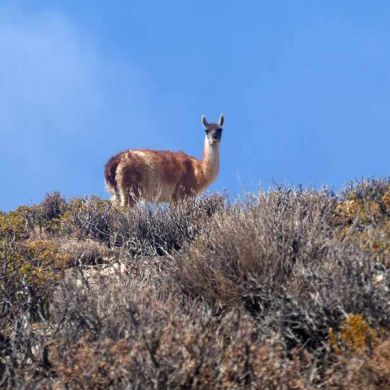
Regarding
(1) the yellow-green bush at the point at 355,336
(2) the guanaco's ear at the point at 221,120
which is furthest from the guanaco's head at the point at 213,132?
(1) the yellow-green bush at the point at 355,336

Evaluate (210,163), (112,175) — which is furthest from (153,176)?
(210,163)

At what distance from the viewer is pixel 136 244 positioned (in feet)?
30.5

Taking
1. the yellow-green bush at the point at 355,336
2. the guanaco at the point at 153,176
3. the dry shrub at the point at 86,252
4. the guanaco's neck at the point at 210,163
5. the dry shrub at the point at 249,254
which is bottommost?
the yellow-green bush at the point at 355,336

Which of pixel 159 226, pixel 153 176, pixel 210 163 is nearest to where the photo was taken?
pixel 159 226

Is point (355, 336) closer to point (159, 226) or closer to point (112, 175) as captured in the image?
point (159, 226)

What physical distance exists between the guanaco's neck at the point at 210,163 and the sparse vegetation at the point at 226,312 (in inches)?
268

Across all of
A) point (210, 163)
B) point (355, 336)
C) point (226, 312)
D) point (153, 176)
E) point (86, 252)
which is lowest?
point (355, 336)

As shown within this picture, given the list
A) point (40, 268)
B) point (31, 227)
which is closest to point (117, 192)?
point (31, 227)

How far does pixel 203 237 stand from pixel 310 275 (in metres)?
1.78

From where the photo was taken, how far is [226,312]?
249 inches

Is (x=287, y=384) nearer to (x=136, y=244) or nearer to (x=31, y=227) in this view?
(x=136, y=244)

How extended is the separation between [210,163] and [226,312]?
9.81 m

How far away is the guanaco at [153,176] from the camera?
14844 millimetres

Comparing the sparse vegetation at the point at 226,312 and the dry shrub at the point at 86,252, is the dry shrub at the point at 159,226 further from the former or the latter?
the sparse vegetation at the point at 226,312
